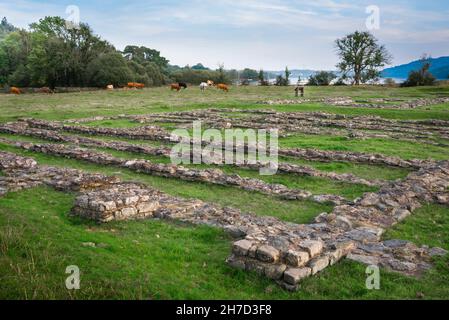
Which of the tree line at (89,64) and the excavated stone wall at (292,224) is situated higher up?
the tree line at (89,64)

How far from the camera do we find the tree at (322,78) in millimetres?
77188

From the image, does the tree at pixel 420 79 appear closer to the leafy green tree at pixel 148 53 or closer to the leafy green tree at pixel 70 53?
the leafy green tree at pixel 70 53

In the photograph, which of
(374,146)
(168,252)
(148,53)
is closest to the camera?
(168,252)

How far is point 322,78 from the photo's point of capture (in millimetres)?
77562

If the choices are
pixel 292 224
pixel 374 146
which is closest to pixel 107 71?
pixel 374 146

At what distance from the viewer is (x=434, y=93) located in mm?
50188

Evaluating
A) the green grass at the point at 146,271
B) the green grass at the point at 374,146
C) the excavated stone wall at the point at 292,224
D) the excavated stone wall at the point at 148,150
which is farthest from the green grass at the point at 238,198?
the green grass at the point at 374,146

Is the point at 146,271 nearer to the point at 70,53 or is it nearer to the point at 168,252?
the point at 168,252

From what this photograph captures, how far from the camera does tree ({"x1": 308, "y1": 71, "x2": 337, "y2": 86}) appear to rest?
77.2 meters

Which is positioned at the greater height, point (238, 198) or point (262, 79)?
point (262, 79)

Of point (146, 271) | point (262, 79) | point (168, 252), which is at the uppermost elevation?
point (262, 79)

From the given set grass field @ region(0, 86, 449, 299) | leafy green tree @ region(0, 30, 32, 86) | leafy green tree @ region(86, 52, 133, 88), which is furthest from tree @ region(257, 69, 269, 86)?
grass field @ region(0, 86, 449, 299)

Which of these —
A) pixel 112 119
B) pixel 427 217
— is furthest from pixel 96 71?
pixel 427 217
